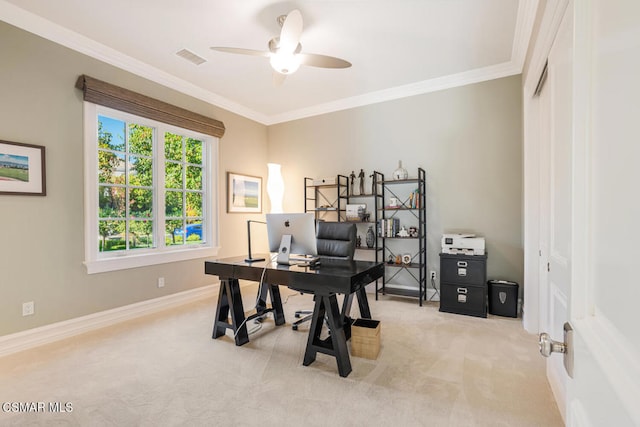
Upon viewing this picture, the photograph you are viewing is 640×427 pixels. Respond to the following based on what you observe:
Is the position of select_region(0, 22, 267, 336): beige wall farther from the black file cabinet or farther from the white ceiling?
the black file cabinet

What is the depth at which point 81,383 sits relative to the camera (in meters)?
2.09

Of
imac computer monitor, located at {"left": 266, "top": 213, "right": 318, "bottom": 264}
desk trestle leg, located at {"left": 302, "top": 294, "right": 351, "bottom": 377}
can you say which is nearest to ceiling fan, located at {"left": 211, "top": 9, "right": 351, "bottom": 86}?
imac computer monitor, located at {"left": 266, "top": 213, "right": 318, "bottom": 264}

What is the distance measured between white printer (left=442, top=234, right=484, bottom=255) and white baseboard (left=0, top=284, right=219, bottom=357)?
3.24 meters

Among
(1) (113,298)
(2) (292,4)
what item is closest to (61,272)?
(1) (113,298)

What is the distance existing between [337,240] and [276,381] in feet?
4.95

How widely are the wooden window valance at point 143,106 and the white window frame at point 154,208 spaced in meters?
0.08

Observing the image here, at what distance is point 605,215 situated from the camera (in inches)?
19.1

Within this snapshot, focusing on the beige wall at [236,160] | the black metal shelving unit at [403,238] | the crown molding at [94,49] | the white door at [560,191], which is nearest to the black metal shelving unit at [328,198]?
the beige wall at [236,160]

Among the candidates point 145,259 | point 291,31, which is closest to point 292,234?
point 291,31

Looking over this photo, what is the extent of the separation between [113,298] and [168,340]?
0.97m

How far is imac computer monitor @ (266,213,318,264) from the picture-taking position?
104 inches

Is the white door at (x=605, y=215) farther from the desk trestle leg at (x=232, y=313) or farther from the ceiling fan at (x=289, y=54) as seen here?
the desk trestle leg at (x=232, y=313)

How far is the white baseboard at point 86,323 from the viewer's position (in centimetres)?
260

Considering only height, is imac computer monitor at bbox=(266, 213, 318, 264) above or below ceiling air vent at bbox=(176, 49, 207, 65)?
below
